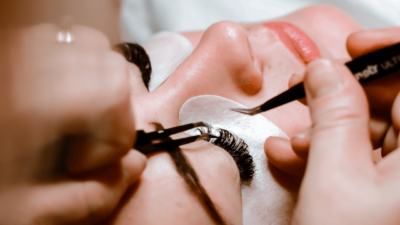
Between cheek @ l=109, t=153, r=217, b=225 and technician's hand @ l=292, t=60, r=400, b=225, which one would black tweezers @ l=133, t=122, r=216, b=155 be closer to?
cheek @ l=109, t=153, r=217, b=225

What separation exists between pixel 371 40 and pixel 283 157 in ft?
0.79

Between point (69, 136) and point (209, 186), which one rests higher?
point (69, 136)

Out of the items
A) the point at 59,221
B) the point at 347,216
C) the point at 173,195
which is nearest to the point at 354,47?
the point at 347,216

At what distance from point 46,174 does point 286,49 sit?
0.62 m

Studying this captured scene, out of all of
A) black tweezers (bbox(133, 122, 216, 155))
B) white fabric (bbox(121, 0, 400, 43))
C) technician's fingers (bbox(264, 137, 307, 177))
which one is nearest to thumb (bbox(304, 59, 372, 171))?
technician's fingers (bbox(264, 137, 307, 177))

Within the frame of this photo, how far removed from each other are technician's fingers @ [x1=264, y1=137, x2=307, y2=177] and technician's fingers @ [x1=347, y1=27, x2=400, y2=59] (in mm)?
197

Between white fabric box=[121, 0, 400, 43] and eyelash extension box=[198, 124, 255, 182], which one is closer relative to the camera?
eyelash extension box=[198, 124, 255, 182]

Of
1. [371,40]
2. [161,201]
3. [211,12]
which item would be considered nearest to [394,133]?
[371,40]

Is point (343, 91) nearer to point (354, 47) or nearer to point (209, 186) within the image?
point (354, 47)

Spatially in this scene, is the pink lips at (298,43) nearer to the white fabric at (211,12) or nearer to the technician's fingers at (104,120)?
the white fabric at (211,12)

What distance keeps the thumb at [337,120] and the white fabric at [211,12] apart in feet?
2.79

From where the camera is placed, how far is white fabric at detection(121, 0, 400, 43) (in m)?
1.07

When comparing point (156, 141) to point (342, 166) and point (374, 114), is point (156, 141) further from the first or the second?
point (374, 114)

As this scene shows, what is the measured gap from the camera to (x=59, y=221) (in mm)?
284
